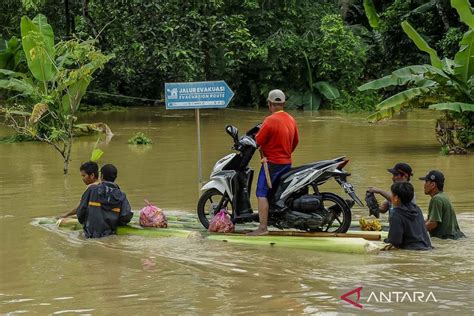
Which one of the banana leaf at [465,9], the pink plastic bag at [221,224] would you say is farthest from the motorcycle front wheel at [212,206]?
the banana leaf at [465,9]

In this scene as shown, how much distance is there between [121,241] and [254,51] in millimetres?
19726

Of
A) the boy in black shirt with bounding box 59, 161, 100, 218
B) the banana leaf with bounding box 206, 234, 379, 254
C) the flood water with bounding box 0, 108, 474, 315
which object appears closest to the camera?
the flood water with bounding box 0, 108, 474, 315

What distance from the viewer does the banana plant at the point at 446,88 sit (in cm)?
1559

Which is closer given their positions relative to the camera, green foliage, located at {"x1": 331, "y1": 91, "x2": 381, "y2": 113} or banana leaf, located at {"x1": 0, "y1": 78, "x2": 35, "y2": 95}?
banana leaf, located at {"x1": 0, "y1": 78, "x2": 35, "y2": 95}

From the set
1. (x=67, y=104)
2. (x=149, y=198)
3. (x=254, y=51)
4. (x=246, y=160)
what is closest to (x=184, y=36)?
(x=254, y=51)

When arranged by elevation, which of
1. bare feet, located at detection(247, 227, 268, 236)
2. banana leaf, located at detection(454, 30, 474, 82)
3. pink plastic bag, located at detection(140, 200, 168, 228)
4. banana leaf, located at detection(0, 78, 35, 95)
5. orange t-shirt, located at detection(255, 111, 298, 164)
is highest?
banana leaf, located at detection(454, 30, 474, 82)

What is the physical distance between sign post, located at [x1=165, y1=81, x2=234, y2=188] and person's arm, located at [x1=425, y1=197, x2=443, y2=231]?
4.16 m

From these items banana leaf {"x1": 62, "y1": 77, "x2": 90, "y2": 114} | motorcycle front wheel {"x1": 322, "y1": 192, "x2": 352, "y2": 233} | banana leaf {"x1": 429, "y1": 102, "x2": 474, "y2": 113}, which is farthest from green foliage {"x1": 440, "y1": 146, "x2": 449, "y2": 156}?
motorcycle front wheel {"x1": 322, "y1": 192, "x2": 352, "y2": 233}

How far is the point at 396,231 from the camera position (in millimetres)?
7496

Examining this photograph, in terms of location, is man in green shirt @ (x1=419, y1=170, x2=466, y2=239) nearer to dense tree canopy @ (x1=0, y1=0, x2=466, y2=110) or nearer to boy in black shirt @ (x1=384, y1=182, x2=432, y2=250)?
boy in black shirt @ (x1=384, y1=182, x2=432, y2=250)

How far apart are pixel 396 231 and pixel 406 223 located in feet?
0.42

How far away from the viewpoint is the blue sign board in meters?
11.3

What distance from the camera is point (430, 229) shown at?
804cm

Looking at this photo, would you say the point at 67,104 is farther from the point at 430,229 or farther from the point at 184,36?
the point at 430,229
